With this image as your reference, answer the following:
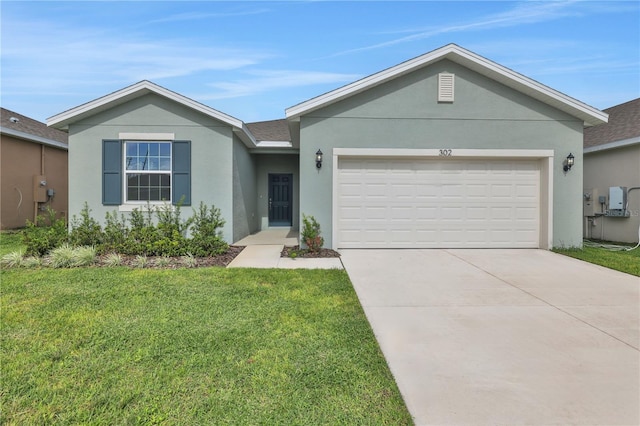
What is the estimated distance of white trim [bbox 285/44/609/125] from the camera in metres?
7.84

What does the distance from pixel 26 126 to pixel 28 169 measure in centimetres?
180

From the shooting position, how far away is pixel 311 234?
794 centimetres

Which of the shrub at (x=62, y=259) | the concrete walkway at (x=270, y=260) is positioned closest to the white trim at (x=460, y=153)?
the concrete walkway at (x=270, y=260)

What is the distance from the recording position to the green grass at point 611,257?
6488mm

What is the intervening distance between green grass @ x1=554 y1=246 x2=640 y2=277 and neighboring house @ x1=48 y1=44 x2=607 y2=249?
51 centimetres

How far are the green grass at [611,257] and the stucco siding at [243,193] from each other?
335 inches

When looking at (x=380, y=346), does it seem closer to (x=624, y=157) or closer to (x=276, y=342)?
(x=276, y=342)

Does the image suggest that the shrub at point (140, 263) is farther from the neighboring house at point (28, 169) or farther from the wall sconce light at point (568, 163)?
the wall sconce light at point (568, 163)

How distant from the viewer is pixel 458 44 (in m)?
7.86

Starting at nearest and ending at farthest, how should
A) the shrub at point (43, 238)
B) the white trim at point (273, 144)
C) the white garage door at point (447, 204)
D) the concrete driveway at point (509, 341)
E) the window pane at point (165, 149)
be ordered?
the concrete driveway at point (509, 341), the shrub at point (43, 238), the white garage door at point (447, 204), the window pane at point (165, 149), the white trim at point (273, 144)

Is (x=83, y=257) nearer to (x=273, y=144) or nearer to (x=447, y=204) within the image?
(x=273, y=144)

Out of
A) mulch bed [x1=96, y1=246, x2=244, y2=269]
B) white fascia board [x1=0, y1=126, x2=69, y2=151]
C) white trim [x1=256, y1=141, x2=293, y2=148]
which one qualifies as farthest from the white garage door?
white fascia board [x1=0, y1=126, x2=69, y2=151]

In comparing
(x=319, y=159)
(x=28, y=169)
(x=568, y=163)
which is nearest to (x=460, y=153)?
(x=568, y=163)

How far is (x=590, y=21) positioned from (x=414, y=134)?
457 cm
